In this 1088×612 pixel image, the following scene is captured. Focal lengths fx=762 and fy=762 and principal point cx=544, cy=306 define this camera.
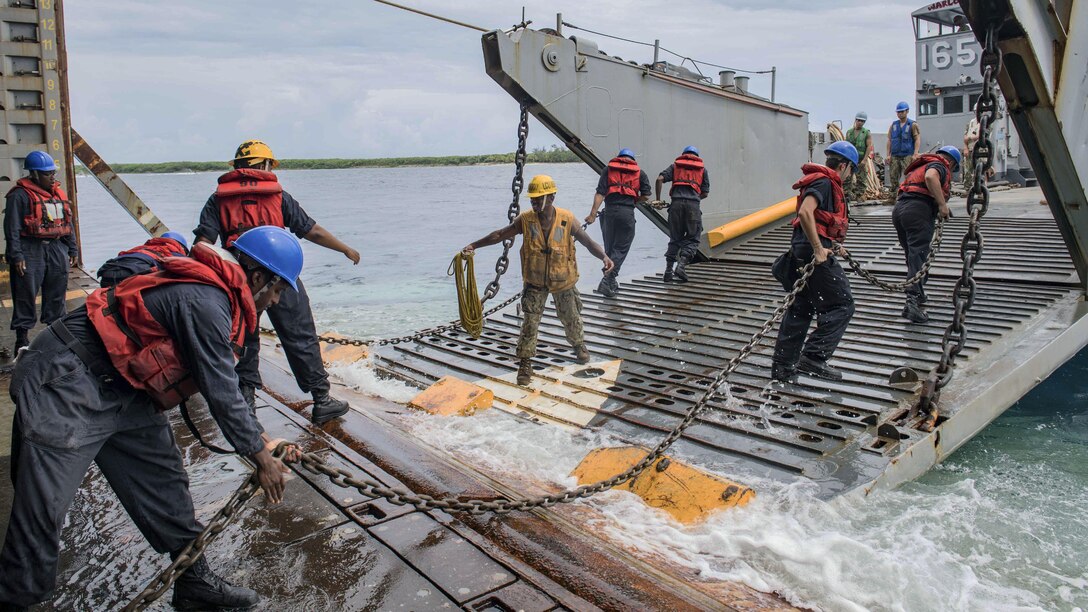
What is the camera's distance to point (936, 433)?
4.55 meters

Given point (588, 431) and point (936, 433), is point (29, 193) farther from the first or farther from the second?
point (936, 433)

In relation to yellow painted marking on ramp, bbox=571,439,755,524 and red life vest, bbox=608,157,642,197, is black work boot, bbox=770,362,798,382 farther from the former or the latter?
red life vest, bbox=608,157,642,197

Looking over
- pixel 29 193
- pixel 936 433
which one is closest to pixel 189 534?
pixel 936 433

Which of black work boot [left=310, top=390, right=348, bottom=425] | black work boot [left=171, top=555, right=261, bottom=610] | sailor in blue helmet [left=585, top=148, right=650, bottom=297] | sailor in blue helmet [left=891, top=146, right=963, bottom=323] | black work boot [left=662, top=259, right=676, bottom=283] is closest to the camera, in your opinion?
black work boot [left=171, top=555, right=261, bottom=610]

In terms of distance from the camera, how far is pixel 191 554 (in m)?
2.46

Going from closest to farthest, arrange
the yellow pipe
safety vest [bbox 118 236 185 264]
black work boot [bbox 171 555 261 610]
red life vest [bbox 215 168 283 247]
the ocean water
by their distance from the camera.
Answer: black work boot [bbox 171 555 261 610] < the ocean water < safety vest [bbox 118 236 185 264] < red life vest [bbox 215 168 283 247] < the yellow pipe

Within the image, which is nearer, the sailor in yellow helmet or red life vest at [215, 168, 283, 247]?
red life vest at [215, 168, 283, 247]

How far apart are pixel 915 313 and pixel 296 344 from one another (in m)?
5.42

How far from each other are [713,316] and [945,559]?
417 cm

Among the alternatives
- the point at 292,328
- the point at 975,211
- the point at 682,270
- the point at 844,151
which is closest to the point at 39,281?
the point at 292,328

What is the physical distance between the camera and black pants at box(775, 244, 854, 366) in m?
5.46

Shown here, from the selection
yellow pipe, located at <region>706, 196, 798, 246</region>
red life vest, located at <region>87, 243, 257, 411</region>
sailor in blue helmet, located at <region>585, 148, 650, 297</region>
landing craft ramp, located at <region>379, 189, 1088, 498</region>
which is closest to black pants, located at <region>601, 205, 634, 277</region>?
sailor in blue helmet, located at <region>585, 148, 650, 297</region>

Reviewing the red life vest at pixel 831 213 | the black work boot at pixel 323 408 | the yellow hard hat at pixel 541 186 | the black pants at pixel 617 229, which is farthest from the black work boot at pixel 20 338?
the red life vest at pixel 831 213

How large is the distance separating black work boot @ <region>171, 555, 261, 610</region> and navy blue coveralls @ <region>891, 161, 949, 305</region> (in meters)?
6.21
